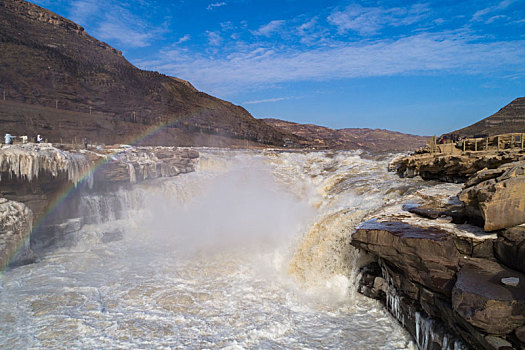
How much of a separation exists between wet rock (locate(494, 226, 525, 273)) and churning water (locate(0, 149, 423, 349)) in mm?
2009

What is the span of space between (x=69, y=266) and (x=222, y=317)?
562 centimetres

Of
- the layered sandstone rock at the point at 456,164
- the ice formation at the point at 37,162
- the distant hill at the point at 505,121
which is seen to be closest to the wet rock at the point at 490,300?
the layered sandstone rock at the point at 456,164

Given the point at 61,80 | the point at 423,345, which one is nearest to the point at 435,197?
the point at 423,345

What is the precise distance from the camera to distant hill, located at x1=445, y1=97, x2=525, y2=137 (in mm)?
21953

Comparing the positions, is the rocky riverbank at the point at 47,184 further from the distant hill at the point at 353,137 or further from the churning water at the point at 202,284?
the distant hill at the point at 353,137

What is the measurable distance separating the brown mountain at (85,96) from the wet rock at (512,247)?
31120mm

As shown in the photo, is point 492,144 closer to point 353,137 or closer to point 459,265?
point 459,265

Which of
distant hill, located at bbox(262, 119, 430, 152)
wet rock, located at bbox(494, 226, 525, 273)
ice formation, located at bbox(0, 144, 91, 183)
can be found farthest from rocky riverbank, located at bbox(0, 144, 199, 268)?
distant hill, located at bbox(262, 119, 430, 152)

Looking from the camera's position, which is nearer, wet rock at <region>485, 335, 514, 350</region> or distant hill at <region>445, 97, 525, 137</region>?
wet rock at <region>485, 335, 514, 350</region>

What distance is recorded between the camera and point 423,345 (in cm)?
480

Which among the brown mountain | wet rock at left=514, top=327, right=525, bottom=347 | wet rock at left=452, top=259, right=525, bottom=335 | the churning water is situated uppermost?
the brown mountain

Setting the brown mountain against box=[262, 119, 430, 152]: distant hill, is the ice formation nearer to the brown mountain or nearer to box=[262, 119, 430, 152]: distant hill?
the brown mountain

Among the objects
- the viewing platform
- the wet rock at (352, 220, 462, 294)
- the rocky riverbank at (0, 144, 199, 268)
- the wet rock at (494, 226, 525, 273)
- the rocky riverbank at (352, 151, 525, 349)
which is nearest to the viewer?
the rocky riverbank at (352, 151, 525, 349)

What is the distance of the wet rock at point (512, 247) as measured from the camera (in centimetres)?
403
